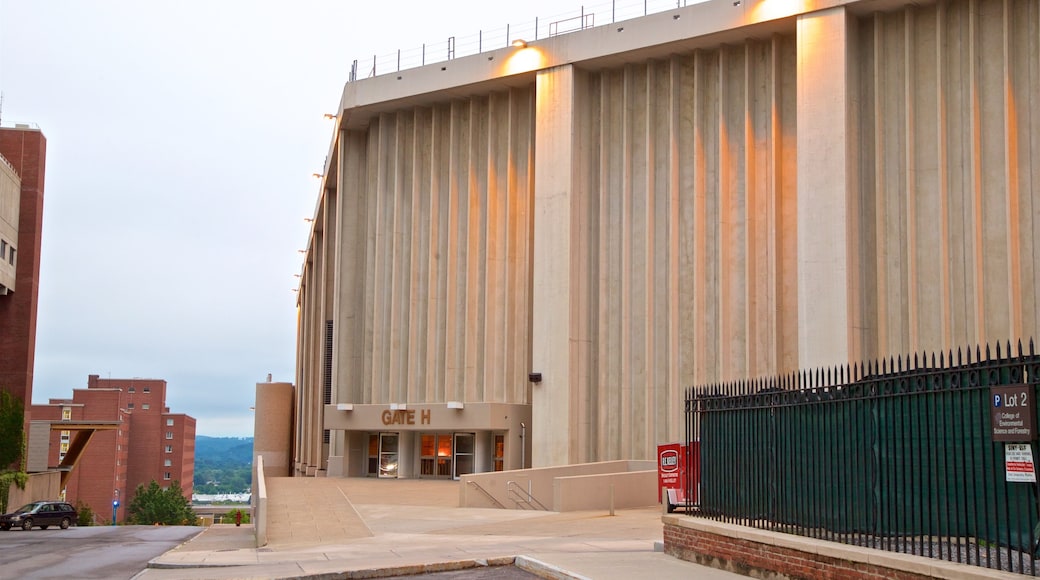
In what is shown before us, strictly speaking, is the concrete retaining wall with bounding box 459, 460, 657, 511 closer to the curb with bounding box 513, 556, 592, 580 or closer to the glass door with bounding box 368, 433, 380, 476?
the curb with bounding box 513, 556, 592, 580

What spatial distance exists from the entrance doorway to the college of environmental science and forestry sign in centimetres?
3716

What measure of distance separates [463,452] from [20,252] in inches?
1245

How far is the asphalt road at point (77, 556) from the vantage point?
20.2 meters

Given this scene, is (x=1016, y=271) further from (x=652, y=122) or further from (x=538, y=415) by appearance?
(x=538, y=415)

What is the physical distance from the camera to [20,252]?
60.3m

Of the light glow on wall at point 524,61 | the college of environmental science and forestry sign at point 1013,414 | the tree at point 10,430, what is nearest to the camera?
the college of environmental science and forestry sign at point 1013,414

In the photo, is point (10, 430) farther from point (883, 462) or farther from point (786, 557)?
point (883, 462)

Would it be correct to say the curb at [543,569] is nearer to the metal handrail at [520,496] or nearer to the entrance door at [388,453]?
the metal handrail at [520,496]

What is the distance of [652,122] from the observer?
40500mm

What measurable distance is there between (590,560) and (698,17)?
86.1 feet

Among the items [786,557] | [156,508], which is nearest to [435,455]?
[786,557]

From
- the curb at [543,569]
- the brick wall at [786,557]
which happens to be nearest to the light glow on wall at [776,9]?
the brick wall at [786,557]

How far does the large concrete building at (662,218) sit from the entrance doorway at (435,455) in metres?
0.17

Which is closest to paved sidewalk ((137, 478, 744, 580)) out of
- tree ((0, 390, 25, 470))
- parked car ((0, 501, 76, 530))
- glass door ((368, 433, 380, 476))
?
glass door ((368, 433, 380, 476))
